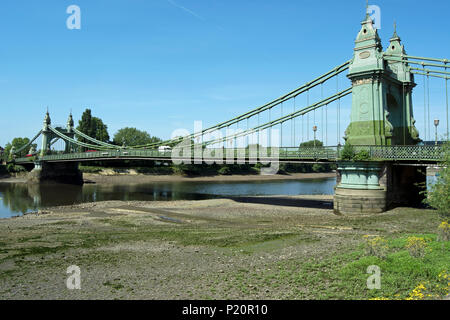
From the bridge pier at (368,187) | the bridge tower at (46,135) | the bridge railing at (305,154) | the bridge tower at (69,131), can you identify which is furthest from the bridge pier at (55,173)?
the bridge pier at (368,187)

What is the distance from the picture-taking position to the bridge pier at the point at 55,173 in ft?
221

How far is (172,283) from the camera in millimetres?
10203

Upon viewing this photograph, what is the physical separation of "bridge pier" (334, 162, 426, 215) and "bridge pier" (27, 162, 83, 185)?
6060cm

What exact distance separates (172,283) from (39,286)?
4.31 meters

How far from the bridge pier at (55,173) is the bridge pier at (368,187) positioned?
6060 cm

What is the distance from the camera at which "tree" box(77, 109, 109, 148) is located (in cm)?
9462

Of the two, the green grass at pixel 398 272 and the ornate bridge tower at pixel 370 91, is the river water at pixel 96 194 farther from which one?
the green grass at pixel 398 272

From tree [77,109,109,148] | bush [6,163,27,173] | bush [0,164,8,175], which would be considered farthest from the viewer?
tree [77,109,109,148]

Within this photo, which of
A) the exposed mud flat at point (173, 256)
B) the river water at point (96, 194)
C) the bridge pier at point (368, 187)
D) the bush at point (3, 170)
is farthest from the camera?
the bush at point (3, 170)

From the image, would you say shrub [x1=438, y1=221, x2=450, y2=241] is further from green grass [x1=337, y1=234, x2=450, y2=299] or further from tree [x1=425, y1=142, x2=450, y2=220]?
tree [x1=425, y1=142, x2=450, y2=220]

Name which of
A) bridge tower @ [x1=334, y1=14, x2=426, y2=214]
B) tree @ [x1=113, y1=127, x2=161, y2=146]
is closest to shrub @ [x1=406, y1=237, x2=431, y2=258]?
bridge tower @ [x1=334, y1=14, x2=426, y2=214]

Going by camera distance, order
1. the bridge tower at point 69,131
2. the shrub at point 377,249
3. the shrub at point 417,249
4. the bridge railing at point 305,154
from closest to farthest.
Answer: the shrub at point 417,249, the shrub at point 377,249, the bridge railing at point 305,154, the bridge tower at point 69,131

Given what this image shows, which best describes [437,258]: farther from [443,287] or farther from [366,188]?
[366,188]

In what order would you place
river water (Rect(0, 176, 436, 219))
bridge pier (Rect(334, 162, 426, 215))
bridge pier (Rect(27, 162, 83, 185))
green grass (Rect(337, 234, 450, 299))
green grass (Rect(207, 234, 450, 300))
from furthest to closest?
1. bridge pier (Rect(27, 162, 83, 185))
2. river water (Rect(0, 176, 436, 219))
3. bridge pier (Rect(334, 162, 426, 215))
4. green grass (Rect(207, 234, 450, 300))
5. green grass (Rect(337, 234, 450, 299))
